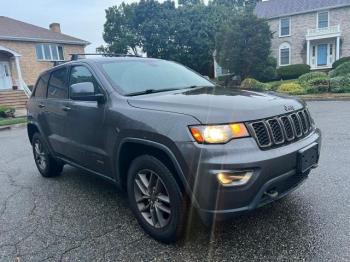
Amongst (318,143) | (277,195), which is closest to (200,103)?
(277,195)

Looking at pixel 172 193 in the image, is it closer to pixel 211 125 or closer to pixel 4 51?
pixel 211 125

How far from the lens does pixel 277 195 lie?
2.61 meters

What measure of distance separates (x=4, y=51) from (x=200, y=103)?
25.6 meters

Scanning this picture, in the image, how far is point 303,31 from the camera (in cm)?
2973

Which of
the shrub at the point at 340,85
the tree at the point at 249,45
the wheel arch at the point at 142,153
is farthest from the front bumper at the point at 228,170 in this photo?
the tree at the point at 249,45

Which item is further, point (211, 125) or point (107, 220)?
point (107, 220)

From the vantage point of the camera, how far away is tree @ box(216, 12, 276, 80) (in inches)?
938

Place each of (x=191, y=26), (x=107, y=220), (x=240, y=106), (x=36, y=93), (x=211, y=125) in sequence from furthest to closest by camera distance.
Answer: (x=191, y=26)
(x=36, y=93)
(x=107, y=220)
(x=240, y=106)
(x=211, y=125)

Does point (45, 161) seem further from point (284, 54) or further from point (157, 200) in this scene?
point (284, 54)

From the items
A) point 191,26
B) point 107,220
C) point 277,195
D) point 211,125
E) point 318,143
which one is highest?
point 191,26

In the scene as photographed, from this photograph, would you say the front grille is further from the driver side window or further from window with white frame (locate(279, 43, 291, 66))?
window with white frame (locate(279, 43, 291, 66))

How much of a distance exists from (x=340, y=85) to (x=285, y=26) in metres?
18.6

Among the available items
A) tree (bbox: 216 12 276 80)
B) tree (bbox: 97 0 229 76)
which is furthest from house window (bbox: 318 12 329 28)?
tree (bbox: 97 0 229 76)

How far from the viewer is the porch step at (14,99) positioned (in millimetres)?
21172
